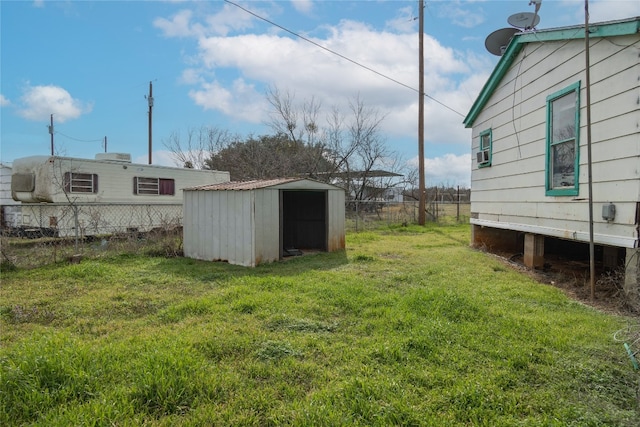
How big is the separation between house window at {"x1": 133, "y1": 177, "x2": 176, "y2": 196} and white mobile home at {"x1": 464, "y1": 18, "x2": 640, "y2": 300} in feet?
32.1

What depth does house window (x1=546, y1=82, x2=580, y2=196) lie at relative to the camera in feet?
16.7

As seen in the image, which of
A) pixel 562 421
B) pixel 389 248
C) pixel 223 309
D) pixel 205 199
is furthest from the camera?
pixel 389 248

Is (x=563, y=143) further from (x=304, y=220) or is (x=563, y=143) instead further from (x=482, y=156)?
(x=304, y=220)

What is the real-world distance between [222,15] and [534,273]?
7426 millimetres

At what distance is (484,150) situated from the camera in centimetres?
834

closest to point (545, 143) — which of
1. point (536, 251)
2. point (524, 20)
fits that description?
point (536, 251)

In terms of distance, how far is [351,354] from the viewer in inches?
114

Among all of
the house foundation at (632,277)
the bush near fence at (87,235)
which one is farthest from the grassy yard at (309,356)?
the bush near fence at (87,235)

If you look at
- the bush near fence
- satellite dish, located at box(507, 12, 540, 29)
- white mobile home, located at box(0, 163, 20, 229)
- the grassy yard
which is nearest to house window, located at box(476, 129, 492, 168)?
satellite dish, located at box(507, 12, 540, 29)

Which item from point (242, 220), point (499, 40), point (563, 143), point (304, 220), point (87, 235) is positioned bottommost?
point (87, 235)

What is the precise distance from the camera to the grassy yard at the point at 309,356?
2.14 meters

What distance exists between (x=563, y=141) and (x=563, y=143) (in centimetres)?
4

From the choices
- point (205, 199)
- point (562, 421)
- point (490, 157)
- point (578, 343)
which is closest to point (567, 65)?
point (490, 157)

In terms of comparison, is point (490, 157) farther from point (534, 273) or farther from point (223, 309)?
point (223, 309)
